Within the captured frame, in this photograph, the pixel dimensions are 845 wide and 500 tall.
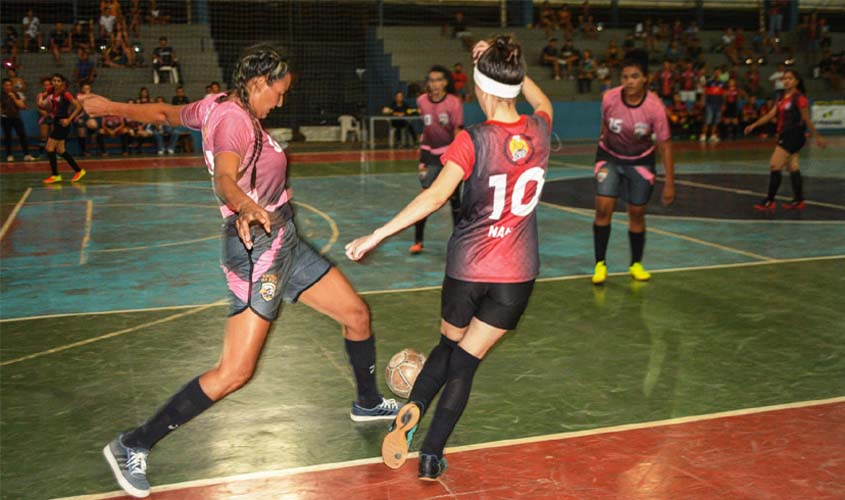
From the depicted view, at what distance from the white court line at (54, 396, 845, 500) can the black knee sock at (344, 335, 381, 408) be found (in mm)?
625

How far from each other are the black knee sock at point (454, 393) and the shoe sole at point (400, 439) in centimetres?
15

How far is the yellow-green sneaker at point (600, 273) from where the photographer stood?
952 cm

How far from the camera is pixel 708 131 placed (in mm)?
32062

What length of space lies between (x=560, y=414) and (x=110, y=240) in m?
8.60

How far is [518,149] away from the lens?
449 cm

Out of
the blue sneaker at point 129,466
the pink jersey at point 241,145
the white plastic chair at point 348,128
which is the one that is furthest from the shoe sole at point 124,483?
the white plastic chair at point 348,128

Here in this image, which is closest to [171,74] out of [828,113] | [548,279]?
[548,279]

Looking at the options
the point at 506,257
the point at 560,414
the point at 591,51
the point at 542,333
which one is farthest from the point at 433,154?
the point at 591,51

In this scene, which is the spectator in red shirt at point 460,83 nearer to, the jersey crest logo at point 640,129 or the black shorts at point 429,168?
the black shorts at point 429,168

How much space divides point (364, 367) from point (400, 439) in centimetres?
110

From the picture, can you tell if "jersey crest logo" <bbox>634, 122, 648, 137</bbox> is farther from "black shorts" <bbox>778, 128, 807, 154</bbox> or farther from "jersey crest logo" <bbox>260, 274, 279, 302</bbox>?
"black shorts" <bbox>778, 128, 807, 154</bbox>

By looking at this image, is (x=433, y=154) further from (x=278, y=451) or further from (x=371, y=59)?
(x=371, y=59)

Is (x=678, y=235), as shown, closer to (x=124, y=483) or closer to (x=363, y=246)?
(x=363, y=246)

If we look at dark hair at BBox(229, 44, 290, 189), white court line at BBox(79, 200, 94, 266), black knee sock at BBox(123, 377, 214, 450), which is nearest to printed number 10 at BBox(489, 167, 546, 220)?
dark hair at BBox(229, 44, 290, 189)
